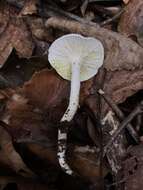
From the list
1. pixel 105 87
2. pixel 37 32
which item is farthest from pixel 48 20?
pixel 105 87

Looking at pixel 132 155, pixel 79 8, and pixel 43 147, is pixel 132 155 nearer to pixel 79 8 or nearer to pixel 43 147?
pixel 43 147

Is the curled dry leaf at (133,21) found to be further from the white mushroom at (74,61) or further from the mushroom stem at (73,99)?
the mushroom stem at (73,99)

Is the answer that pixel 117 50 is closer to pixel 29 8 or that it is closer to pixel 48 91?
pixel 48 91

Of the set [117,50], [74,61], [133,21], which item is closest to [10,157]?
[74,61]

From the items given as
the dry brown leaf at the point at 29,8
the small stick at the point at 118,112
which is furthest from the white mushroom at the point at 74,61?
the dry brown leaf at the point at 29,8

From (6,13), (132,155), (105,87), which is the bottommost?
(132,155)
